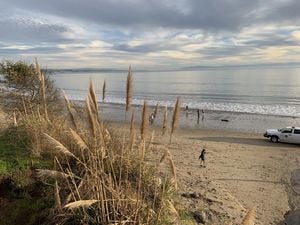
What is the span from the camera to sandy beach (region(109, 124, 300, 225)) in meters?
9.80

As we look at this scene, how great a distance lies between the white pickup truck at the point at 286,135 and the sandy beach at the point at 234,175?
46 centimetres

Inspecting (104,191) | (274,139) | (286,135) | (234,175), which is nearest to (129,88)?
(104,191)

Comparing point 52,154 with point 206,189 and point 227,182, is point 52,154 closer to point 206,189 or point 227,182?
point 206,189

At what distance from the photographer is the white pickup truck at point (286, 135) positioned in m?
24.6

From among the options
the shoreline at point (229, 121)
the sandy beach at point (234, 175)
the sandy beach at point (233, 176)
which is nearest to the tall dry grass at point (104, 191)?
the sandy beach at point (233, 176)

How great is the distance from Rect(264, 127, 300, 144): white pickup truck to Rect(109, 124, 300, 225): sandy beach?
1.51 feet

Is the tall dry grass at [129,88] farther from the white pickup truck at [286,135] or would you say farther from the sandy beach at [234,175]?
the white pickup truck at [286,135]

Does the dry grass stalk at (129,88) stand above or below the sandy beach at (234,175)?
above

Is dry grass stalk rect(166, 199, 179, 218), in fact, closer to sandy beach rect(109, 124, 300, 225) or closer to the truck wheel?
sandy beach rect(109, 124, 300, 225)

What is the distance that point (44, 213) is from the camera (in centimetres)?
636

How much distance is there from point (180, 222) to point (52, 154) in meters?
3.43

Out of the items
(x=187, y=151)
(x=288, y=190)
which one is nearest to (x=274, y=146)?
(x=187, y=151)

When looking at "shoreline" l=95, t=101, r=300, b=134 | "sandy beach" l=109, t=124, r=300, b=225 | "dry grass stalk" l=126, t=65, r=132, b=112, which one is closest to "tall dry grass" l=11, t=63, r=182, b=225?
"dry grass stalk" l=126, t=65, r=132, b=112

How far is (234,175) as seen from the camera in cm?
1536
